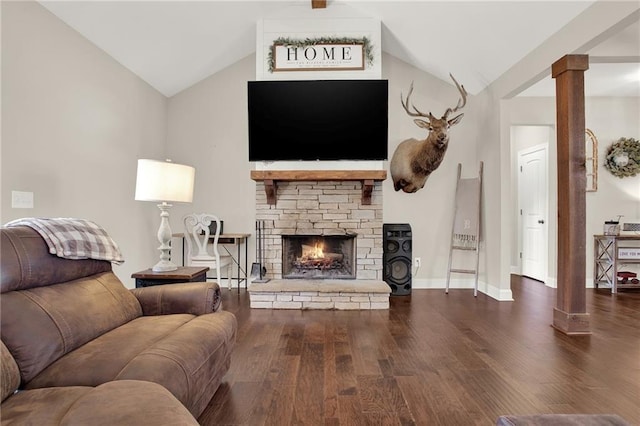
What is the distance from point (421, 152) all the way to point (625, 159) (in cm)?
306

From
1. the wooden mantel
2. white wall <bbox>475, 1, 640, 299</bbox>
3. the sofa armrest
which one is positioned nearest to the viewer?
the sofa armrest

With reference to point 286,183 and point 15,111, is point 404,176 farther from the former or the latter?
point 15,111

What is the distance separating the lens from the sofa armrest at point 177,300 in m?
2.10

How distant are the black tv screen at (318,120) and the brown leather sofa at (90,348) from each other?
8.10ft

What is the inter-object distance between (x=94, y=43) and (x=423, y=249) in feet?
14.8

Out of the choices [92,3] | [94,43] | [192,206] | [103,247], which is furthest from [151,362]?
[192,206]

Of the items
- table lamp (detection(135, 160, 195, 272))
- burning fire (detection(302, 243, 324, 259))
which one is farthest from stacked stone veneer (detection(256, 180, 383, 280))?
table lamp (detection(135, 160, 195, 272))

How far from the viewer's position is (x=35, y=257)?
1562 millimetres

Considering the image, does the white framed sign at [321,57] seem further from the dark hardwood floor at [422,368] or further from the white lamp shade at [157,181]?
the dark hardwood floor at [422,368]

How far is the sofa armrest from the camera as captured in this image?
2.10 meters

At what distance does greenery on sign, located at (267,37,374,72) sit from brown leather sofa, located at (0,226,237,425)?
10.5 feet

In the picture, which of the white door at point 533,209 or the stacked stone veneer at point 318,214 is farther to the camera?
the white door at point 533,209

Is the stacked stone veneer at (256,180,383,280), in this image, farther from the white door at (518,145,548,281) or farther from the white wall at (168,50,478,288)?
the white door at (518,145,548,281)

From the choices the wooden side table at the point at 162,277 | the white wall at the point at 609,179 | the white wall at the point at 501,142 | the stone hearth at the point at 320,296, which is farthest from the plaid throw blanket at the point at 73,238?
the white wall at the point at 609,179
